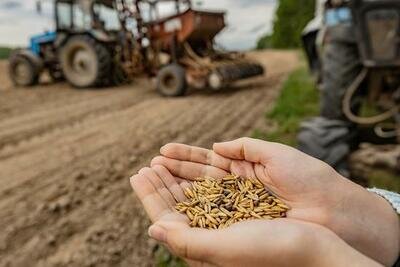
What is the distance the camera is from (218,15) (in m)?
11.4

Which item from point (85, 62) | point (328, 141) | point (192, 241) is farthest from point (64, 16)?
point (192, 241)

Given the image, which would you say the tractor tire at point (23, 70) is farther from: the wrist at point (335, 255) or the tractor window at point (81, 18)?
the wrist at point (335, 255)

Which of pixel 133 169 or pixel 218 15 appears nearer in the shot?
pixel 133 169

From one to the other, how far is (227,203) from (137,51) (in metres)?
8.87

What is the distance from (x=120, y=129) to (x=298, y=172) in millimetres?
5240

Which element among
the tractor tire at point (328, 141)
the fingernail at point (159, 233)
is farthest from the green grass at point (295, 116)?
the fingernail at point (159, 233)

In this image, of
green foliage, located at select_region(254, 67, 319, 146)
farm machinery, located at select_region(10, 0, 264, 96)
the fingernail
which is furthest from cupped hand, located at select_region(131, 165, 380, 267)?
farm machinery, located at select_region(10, 0, 264, 96)

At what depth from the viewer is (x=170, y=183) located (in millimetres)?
2410

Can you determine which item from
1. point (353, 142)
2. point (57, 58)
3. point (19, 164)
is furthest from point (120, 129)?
point (57, 58)

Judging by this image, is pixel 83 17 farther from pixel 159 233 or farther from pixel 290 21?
pixel 290 21

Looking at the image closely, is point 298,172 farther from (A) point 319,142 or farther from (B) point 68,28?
(B) point 68,28

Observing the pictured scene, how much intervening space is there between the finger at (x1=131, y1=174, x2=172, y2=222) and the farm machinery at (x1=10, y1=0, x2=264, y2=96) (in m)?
7.81

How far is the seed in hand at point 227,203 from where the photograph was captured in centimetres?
221

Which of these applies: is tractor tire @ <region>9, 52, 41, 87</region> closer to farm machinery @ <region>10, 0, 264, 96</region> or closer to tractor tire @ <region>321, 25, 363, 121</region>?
farm machinery @ <region>10, 0, 264, 96</region>
